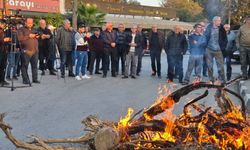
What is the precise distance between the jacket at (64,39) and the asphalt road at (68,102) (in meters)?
1.03

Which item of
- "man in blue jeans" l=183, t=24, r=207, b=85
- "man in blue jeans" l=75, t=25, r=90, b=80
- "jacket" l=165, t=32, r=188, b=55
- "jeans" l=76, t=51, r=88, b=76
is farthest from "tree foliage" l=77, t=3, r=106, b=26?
"man in blue jeans" l=183, t=24, r=207, b=85

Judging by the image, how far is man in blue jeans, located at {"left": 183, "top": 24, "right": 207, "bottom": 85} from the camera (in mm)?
13680

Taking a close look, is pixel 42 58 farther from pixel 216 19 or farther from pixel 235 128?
pixel 235 128

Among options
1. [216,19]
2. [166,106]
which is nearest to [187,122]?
[166,106]

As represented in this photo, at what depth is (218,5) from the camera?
15195mm

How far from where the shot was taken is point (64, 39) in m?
15.1

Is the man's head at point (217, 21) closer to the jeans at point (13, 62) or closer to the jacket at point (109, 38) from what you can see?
the jacket at point (109, 38)

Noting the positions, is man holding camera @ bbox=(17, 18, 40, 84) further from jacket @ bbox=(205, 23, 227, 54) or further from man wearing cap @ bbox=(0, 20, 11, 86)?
jacket @ bbox=(205, 23, 227, 54)

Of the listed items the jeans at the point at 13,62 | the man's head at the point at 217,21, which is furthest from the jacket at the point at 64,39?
the man's head at the point at 217,21

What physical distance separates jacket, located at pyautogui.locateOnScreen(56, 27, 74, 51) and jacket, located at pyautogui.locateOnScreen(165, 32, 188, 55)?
3.18m

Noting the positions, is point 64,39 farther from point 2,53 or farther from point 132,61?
point 2,53

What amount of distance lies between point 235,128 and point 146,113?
0.99 metres

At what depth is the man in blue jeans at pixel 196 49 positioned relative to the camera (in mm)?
13680

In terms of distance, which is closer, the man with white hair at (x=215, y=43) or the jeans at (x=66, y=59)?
the man with white hair at (x=215, y=43)
